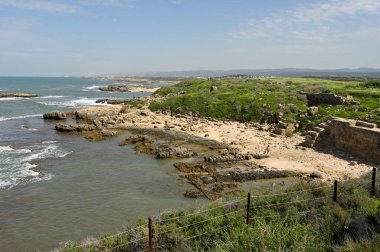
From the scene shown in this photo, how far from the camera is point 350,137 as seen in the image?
3073 centimetres

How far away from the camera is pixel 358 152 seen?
29.9 m

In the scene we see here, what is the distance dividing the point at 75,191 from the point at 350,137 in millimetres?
22206

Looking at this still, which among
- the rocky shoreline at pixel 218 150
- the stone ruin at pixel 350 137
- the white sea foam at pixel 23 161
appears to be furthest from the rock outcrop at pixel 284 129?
the white sea foam at pixel 23 161

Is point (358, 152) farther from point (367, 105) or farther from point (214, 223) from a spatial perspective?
point (214, 223)

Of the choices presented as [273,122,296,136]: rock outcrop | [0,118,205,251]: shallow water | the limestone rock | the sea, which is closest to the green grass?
the sea

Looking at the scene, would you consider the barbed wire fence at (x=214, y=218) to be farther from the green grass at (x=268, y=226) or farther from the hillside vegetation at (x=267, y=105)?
the hillside vegetation at (x=267, y=105)

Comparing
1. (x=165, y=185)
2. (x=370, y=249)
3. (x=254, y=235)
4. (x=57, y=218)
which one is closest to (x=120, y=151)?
(x=165, y=185)

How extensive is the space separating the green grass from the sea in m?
3.43

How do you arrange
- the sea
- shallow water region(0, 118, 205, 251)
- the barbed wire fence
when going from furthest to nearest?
the sea → shallow water region(0, 118, 205, 251) → the barbed wire fence

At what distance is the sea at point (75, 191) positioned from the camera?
1859 centimetres

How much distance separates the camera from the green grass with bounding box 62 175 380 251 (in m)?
10.4

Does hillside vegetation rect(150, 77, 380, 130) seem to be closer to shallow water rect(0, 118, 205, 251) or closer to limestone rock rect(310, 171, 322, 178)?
limestone rock rect(310, 171, 322, 178)

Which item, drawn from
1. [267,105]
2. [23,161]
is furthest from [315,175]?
[267,105]

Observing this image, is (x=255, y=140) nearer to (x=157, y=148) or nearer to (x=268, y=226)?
(x=157, y=148)
